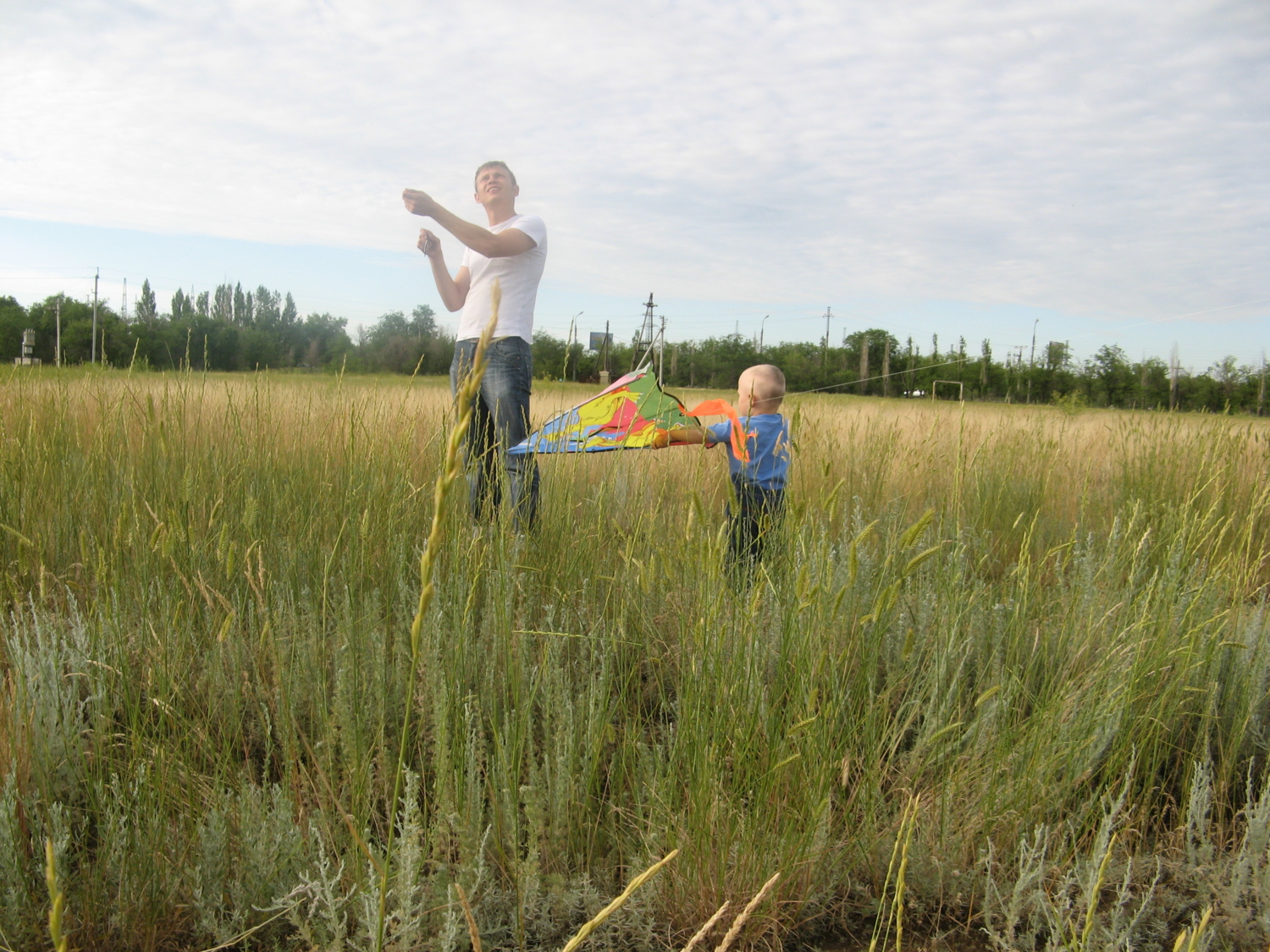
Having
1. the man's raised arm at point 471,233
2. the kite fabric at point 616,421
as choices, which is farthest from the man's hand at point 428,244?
the kite fabric at point 616,421

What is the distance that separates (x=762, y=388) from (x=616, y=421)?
0.65 metres

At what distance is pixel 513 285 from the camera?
139 inches

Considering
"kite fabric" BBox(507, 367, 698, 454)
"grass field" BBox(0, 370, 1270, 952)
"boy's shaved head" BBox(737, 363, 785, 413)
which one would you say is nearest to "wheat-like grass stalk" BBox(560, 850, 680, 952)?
"grass field" BBox(0, 370, 1270, 952)

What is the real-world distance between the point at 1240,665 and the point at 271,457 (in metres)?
3.44

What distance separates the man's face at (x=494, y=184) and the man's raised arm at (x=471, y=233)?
1.21 ft

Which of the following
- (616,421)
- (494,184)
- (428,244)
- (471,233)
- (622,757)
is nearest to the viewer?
(622,757)

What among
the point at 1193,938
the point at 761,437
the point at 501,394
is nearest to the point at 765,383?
the point at 761,437

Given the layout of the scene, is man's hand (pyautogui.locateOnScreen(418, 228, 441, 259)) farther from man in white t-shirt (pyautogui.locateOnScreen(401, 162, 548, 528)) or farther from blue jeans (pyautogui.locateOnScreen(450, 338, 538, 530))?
blue jeans (pyautogui.locateOnScreen(450, 338, 538, 530))

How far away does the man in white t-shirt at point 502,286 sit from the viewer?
3.21m

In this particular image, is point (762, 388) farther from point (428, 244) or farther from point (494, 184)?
point (428, 244)

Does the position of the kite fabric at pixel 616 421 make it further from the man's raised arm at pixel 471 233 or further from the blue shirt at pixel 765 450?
the man's raised arm at pixel 471 233

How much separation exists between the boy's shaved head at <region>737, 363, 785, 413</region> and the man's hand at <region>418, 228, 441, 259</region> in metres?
1.79

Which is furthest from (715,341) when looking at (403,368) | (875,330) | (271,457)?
(271,457)

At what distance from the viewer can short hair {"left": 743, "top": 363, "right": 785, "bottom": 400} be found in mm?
3102
